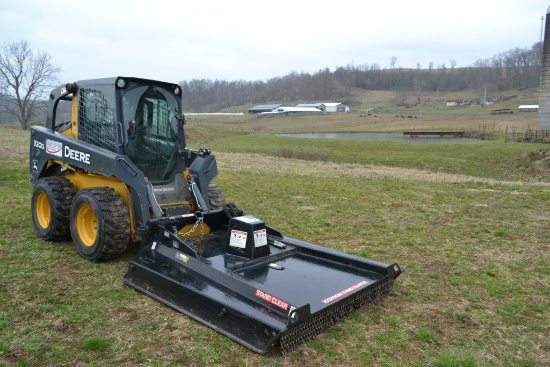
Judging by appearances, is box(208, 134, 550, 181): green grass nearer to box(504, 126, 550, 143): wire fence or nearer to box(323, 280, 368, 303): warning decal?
box(504, 126, 550, 143): wire fence

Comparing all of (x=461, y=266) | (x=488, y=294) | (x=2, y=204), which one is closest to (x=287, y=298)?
(x=488, y=294)

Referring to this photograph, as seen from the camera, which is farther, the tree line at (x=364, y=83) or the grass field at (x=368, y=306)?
the tree line at (x=364, y=83)

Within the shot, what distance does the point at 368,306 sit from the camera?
17.0 feet

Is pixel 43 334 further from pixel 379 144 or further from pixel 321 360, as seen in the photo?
pixel 379 144

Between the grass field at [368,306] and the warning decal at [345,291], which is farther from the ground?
the warning decal at [345,291]

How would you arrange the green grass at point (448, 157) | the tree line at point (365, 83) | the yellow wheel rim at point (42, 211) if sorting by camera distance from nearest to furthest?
1. the yellow wheel rim at point (42, 211)
2. the green grass at point (448, 157)
3. the tree line at point (365, 83)

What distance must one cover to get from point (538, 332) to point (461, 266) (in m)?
2.07

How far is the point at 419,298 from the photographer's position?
5527 mm

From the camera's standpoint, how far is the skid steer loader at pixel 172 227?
14.7ft

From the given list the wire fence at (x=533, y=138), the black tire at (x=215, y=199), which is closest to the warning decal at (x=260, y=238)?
the black tire at (x=215, y=199)

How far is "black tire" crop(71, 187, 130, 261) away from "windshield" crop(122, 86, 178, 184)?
709mm

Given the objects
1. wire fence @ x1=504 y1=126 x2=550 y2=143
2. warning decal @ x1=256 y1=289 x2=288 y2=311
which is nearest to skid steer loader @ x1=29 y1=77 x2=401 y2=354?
warning decal @ x1=256 y1=289 x2=288 y2=311

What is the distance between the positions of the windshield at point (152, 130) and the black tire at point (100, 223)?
0.71 metres

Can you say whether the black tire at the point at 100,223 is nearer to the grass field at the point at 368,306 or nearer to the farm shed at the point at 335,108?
the grass field at the point at 368,306
